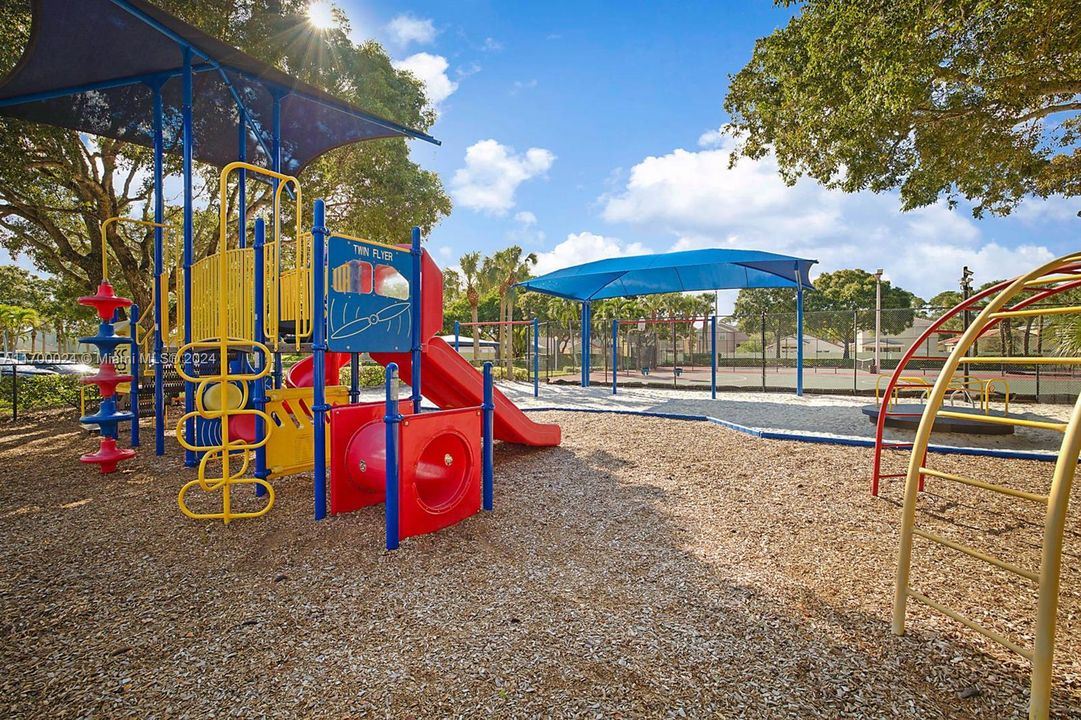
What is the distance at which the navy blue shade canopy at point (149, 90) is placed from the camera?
559 centimetres

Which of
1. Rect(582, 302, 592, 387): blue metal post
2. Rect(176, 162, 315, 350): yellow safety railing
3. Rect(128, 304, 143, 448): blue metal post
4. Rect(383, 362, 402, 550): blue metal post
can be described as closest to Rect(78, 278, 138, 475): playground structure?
Rect(128, 304, 143, 448): blue metal post

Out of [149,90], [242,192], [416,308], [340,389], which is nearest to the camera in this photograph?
[416,308]

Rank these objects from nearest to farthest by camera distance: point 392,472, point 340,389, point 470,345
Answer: point 392,472
point 340,389
point 470,345

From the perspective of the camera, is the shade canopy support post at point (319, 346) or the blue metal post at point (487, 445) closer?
the shade canopy support post at point (319, 346)

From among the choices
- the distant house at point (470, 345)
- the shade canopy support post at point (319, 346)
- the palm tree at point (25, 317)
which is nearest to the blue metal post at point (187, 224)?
the shade canopy support post at point (319, 346)

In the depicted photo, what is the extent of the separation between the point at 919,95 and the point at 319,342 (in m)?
6.89

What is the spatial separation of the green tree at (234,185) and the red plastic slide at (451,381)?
8.40 metres

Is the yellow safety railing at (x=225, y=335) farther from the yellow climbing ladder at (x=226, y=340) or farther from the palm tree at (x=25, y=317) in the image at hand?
the palm tree at (x=25, y=317)

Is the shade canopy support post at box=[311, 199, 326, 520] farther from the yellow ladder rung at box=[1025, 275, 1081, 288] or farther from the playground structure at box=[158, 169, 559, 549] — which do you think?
the yellow ladder rung at box=[1025, 275, 1081, 288]

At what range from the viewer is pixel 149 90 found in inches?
296

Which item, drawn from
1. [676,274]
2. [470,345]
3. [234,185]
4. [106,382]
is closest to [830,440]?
[676,274]

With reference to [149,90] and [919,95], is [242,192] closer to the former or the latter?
[149,90]

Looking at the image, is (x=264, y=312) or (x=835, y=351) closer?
(x=264, y=312)

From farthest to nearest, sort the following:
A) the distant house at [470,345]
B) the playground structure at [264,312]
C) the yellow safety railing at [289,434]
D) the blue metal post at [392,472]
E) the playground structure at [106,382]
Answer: the distant house at [470,345] → the playground structure at [106,382] → the yellow safety railing at [289,434] → the playground structure at [264,312] → the blue metal post at [392,472]
